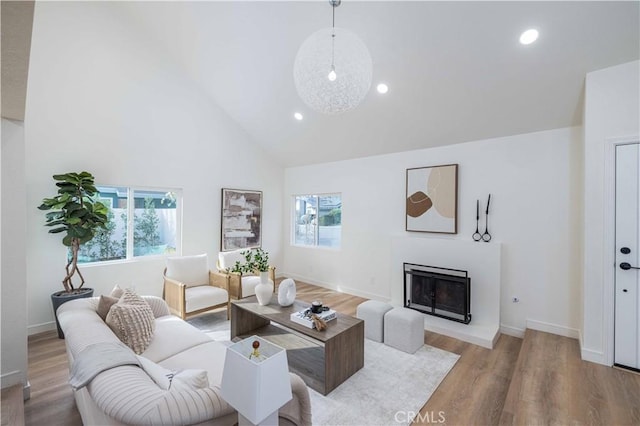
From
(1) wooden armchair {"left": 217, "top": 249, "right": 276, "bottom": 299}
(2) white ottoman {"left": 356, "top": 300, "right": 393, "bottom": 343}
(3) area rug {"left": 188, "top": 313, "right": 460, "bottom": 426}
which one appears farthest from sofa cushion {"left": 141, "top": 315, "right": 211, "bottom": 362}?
(2) white ottoman {"left": 356, "top": 300, "right": 393, "bottom": 343}

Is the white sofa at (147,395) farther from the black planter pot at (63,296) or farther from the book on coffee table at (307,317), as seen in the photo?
the black planter pot at (63,296)

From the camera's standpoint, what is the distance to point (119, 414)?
1.06m

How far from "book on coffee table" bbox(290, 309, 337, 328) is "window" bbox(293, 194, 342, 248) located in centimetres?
279

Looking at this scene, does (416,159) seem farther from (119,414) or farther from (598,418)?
(119,414)

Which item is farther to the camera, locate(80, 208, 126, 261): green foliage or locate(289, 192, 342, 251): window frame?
locate(289, 192, 342, 251): window frame

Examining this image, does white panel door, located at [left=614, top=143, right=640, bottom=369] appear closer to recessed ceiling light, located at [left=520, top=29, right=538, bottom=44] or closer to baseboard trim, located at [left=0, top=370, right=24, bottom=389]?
recessed ceiling light, located at [left=520, top=29, right=538, bottom=44]

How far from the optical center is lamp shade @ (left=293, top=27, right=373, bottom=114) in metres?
2.24

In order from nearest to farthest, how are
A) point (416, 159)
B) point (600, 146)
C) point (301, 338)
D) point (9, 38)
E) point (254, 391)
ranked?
1. point (254, 391)
2. point (9, 38)
3. point (600, 146)
4. point (301, 338)
5. point (416, 159)

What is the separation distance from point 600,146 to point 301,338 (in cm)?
360

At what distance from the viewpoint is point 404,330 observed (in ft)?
10.5

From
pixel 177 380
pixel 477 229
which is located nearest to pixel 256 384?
pixel 177 380

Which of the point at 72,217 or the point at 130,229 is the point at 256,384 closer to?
the point at 72,217

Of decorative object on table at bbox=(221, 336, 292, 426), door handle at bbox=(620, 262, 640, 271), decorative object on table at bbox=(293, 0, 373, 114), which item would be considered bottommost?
decorative object on table at bbox=(221, 336, 292, 426)

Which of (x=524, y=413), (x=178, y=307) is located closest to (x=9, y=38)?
(x=178, y=307)
